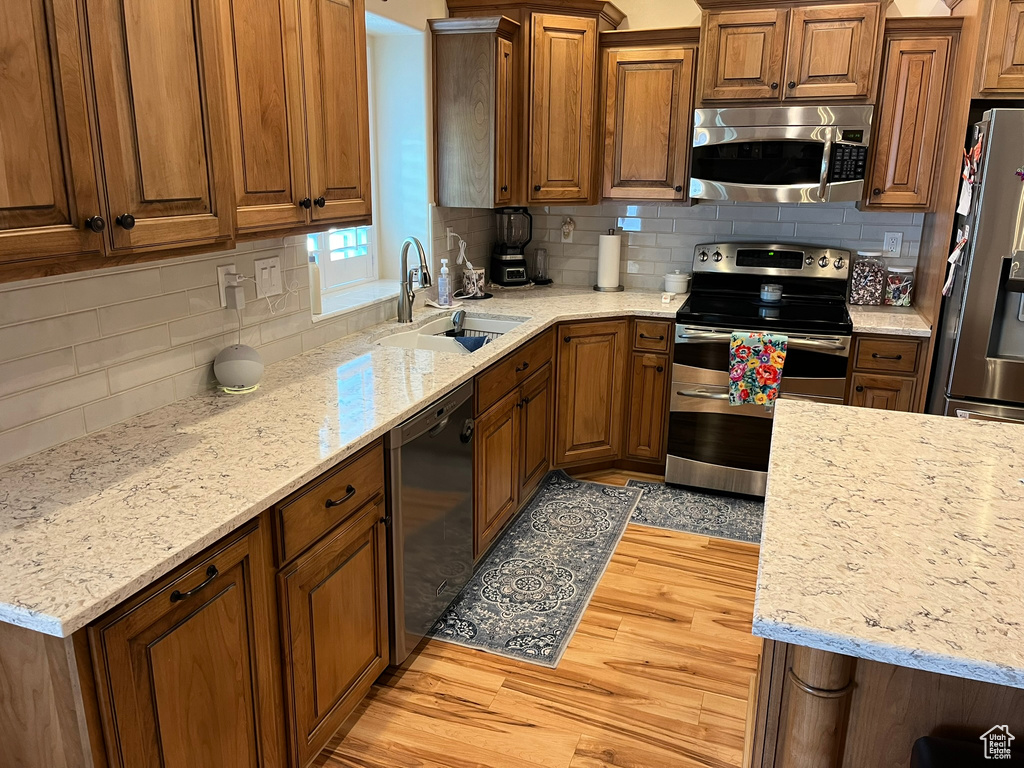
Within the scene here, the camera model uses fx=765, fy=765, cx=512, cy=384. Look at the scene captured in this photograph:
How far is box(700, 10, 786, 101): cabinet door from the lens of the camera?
3.52 metres

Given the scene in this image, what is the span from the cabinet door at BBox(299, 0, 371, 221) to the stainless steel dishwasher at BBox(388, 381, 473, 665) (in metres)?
0.73

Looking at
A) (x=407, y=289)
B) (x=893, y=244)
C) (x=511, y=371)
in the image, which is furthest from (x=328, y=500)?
(x=893, y=244)

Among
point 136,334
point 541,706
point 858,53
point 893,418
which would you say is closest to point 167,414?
point 136,334

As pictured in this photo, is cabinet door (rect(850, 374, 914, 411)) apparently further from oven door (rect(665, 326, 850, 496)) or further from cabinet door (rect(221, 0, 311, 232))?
cabinet door (rect(221, 0, 311, 232))

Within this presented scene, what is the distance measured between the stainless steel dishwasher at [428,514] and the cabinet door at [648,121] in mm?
1836

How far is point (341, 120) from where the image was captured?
2383 millimetres

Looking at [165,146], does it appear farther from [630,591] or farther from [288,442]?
[630,591]

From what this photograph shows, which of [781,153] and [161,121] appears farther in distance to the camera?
[781,153]

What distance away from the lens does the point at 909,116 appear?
349 centimetres

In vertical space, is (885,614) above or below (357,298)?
below

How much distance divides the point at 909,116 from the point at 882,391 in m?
1.26

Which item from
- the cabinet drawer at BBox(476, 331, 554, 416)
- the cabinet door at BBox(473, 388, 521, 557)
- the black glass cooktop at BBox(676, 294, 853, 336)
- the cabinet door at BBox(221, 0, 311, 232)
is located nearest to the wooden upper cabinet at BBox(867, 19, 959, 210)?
the black glass cooktop at BBox(676, 294, 853, 336)

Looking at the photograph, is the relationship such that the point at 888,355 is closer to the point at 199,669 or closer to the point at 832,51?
the point at 832,51

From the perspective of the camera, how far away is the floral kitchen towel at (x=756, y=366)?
3.54m
